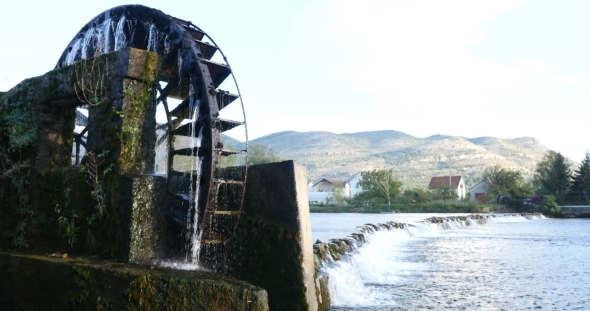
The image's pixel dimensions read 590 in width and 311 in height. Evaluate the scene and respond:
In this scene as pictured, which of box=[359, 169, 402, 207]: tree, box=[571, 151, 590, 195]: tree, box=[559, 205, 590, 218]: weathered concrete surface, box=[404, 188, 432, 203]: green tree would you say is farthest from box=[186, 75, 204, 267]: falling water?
box=[404, 188, 432, 203]: green tree

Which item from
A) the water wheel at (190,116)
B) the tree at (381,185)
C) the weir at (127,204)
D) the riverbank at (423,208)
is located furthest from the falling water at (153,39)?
the tree at (381,185)

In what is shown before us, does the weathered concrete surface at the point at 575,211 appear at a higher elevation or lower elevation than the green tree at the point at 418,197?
lower

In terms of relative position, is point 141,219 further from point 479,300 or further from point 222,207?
point 479,300

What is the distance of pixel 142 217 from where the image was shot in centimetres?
731

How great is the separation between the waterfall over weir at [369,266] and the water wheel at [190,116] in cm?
267

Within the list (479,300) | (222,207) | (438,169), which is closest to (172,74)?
(222,207)

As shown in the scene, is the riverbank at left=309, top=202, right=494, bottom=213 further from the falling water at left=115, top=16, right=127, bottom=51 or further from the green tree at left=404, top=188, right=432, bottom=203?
the falling water at left=115, top=16, right=127, bottom=51

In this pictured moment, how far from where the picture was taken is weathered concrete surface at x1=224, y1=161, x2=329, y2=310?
7465 mm

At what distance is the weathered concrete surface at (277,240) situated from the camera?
7.46m

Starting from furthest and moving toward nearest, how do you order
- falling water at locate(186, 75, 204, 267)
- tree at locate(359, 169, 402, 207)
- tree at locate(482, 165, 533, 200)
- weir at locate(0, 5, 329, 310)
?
tree at locate(359, 169, 402, 207)
tree at locate(482, 165, 533, 200)
falling water at locate(186, 75, 204, 267)
weir at locate(0, 5, 329, 310)

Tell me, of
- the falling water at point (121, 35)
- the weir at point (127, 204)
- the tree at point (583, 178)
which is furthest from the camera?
the tree at point (583, 178)

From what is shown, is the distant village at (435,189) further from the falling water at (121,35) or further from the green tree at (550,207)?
the falling water at (121,35)

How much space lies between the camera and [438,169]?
194000 millimetres

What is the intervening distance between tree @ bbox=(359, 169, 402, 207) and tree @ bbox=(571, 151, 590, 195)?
22.1m
